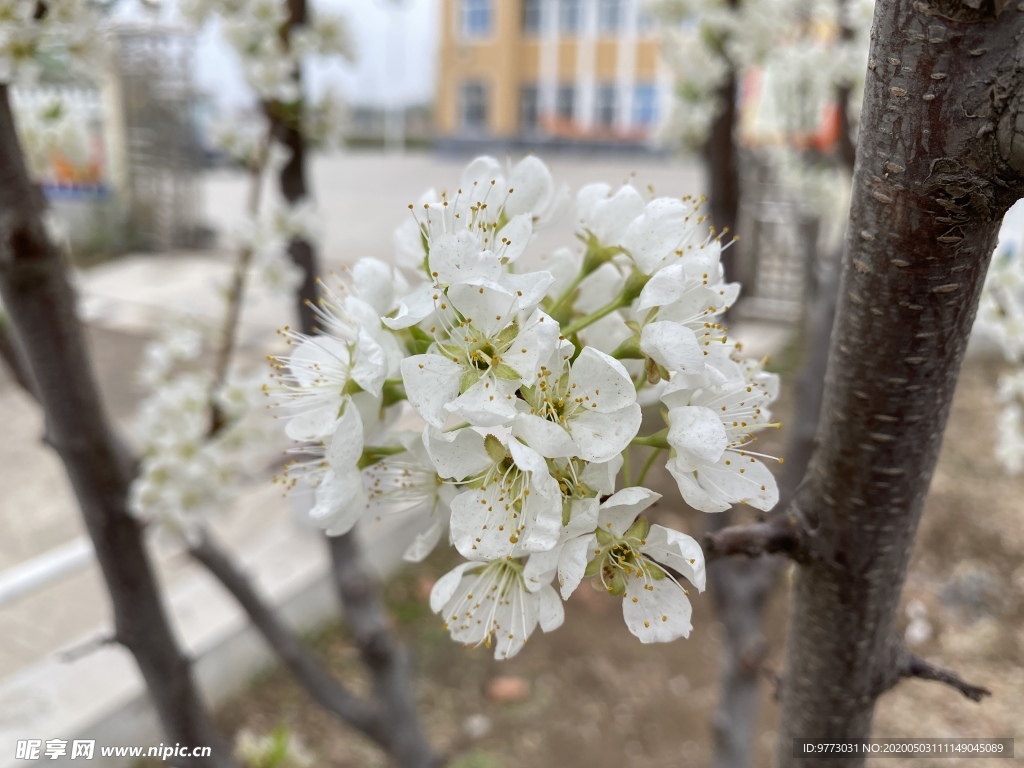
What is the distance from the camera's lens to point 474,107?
76.3 ft

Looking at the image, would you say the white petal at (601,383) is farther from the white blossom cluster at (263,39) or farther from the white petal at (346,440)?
the white blossom cluster at (263,39)

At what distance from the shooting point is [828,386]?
0.79 m

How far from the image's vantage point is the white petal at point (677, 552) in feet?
2.05

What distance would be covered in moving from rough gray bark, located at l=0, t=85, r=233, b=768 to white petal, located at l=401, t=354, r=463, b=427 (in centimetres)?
90

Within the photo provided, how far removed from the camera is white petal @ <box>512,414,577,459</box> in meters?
0.58

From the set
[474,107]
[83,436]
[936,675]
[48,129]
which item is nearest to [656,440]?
[936,675]

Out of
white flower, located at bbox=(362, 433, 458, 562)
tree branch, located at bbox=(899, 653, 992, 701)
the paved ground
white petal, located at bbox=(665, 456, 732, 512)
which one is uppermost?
white petal, located at bbox=(665, 456, 732, 512)

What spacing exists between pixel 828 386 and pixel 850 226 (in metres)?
0.17

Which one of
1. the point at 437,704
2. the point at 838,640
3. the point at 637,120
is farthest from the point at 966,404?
the point at 637,120

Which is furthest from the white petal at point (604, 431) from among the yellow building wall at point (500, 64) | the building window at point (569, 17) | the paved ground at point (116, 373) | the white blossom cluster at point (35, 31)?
the building window at point (569, 17)

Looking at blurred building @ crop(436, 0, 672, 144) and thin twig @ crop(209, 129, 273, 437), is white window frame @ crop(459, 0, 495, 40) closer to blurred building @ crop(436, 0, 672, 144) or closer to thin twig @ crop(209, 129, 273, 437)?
blurred building @ crop(436, 0, 672, 144)

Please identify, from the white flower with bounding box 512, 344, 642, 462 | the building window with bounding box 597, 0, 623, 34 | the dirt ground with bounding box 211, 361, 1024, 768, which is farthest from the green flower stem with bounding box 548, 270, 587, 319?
the building window with bounding box 597, 0, 623, 34

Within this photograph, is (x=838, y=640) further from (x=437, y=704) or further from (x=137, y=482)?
(x=437, y=704)

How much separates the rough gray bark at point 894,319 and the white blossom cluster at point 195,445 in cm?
126
